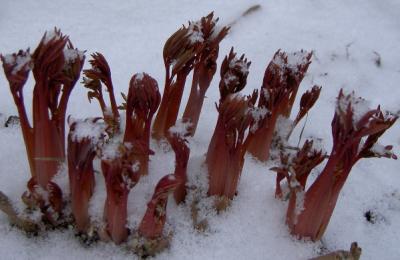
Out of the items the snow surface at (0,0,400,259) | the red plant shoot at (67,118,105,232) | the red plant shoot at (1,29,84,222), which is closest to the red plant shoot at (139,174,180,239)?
the snow surface at (0,0,400,259)

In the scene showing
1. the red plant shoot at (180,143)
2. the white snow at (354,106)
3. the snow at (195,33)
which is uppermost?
Answer: the snow at (195,33)

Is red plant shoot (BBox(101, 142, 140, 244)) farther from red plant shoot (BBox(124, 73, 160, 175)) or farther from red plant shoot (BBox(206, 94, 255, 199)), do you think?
red plant shoot (BBox(206, 94, 255, 199))

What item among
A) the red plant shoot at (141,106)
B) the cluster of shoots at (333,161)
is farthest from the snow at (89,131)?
the cluster of shoots at (333,161)

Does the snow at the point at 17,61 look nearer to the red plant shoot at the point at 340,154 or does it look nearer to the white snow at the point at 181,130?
the white snow at the point at 181,130

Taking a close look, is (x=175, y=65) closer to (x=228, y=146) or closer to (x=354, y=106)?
(x=228, y=146)

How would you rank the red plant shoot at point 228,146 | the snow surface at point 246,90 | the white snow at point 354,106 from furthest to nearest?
the snow surface at point 246,90, the red plant shoot at point 228,146, the white snow at point 354,106

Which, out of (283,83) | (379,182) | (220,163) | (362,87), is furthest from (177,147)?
(362,87)
